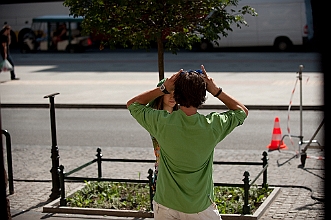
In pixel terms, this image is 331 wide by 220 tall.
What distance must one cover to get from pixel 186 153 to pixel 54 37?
3218 cm

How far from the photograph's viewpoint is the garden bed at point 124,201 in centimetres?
689

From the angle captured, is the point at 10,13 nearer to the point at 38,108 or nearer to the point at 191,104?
the point at 38,108

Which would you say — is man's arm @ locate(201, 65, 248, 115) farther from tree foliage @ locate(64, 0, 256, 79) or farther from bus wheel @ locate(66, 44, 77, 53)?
bus wheel @ locate(66, 44, 77, 53)

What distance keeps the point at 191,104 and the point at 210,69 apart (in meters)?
21.1

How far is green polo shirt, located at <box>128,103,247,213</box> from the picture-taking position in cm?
387

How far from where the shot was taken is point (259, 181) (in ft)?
28.1

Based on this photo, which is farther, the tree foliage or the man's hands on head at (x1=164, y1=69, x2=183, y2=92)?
the tree foliage

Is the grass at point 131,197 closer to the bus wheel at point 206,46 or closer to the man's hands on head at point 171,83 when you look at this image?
the man's hands on head at point 171,83

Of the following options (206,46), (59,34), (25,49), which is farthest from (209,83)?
(25,49)

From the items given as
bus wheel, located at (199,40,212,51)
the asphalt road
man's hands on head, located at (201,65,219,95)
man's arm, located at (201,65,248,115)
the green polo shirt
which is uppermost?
bus wheel, located at (199,40,212,51)

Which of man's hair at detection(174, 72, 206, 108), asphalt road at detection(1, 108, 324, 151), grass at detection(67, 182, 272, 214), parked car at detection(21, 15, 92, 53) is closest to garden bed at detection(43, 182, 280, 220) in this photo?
grass at detection(67, 182, 272, 214)

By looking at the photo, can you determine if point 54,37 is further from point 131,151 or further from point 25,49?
point 131,151

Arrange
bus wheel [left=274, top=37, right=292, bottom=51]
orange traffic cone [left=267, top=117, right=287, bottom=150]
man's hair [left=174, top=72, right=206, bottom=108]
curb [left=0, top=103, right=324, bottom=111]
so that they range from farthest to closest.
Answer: bus wheel [left=274, top=37, right=292, bottom=51] → curb [left=0, top=103, right=324, bottom=111] → orange traffic cone [left=267, top=117, right=287, bottom=150] → man's hair [left=174, top=72, right=206, bottom=108]

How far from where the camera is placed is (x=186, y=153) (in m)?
3.87
